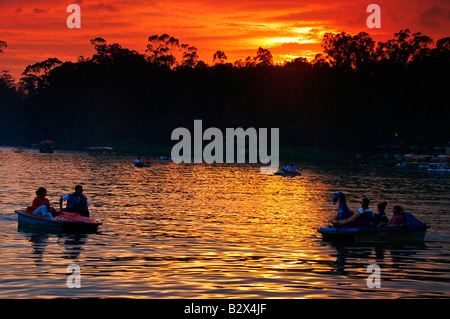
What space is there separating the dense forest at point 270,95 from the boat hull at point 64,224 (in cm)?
11373

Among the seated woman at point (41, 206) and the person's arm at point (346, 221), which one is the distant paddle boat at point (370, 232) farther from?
the seated woman at point (41, 206)

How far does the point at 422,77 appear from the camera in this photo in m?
141

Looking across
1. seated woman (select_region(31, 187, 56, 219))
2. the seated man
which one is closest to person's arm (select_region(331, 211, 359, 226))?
the seated man

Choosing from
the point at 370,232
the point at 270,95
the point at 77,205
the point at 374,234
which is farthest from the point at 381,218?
the point at 270,95

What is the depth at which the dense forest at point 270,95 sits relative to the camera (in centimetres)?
13775

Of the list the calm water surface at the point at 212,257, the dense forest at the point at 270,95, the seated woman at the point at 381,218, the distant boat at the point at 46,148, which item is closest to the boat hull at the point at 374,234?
the seated woman at the point at 381,218

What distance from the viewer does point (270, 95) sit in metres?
156

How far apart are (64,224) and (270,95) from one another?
449ft

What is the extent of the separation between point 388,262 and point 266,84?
143 metres

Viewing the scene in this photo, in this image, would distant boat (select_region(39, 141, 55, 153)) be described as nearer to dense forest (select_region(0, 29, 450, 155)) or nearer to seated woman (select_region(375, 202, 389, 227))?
dense forest (select_region(0, 29, 450, 155))

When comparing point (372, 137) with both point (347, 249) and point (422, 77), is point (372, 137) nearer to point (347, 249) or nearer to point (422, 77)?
point (422, 77)

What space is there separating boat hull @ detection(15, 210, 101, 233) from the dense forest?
114 m
